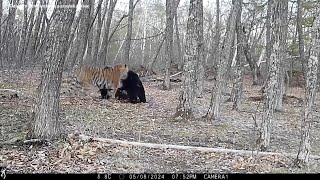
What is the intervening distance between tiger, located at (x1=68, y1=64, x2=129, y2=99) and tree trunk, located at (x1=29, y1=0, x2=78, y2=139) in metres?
6.47

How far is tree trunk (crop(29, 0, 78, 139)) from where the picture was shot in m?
6.52

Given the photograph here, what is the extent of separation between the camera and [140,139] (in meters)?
8.05

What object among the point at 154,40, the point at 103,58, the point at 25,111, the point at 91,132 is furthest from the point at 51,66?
the point at 154,40

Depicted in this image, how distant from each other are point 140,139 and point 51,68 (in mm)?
2385

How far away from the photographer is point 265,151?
7.73m

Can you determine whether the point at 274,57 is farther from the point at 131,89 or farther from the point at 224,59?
the point at 131,89

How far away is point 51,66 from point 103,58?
1590 centimetres

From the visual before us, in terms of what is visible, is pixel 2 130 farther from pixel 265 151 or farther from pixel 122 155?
pixel 265 151

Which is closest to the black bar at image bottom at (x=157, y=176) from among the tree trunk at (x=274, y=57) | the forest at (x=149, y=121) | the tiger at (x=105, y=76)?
the forest at (x=149, y=121)

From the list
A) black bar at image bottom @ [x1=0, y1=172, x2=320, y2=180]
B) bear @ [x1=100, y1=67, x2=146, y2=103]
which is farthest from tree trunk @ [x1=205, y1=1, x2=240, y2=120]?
black bar at image bottom @ [x1=0, y1=172, x2=320, y2=180]

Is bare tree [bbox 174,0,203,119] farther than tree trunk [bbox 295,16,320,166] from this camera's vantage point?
Yes

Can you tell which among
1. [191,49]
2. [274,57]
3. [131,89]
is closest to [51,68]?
[274,57]

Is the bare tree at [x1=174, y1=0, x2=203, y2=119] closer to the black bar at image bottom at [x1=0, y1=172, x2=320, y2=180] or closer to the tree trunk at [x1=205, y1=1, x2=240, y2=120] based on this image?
the tree trunk at [x1=205, y1=1, x2=240, y2=120]

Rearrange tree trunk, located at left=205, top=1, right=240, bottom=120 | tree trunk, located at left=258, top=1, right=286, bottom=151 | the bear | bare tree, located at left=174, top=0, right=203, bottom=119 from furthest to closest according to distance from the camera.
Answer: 1. the bear
2. tree trunk, located at left=205, top=1, right=240, bottom=120
3. bare tree, located at left=174, top=0, right=203, bottom=119
4. tree trunk, located at left=258, top=1, right=286, bottom=151
